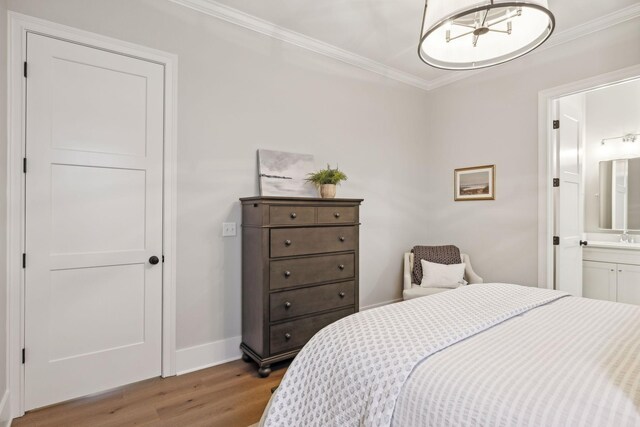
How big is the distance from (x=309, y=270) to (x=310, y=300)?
0.23 m

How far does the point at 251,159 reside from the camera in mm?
2869

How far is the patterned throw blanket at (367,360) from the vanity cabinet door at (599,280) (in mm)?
2819

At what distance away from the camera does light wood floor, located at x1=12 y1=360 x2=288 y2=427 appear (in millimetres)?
1950

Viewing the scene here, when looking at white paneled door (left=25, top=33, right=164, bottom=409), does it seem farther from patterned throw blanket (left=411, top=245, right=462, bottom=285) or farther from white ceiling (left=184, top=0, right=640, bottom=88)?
patterned throw blanket (left=411, top=245, right=462, bottom=285)

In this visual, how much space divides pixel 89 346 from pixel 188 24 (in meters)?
2.36

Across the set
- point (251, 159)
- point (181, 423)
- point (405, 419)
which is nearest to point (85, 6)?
point (251, 159)

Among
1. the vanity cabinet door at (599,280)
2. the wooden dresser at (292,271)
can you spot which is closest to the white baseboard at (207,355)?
the wooden dresser at (292,271)

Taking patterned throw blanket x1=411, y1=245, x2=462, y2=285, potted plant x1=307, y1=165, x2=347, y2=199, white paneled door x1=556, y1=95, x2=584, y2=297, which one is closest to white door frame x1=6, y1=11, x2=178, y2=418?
potted plant x1=307, y1=165, x2=347, y2=199

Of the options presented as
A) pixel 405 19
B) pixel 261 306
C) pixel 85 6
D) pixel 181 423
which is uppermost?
pixel 405 19

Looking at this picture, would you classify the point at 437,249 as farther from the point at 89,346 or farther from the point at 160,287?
the point at 89,346

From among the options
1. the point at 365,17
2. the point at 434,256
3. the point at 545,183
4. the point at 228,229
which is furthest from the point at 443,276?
the point at 365,17

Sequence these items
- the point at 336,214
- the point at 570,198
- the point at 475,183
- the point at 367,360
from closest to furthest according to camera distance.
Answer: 1. the point at 367,360
2. the point at 336,214
3. the point at 570,198
4. the point at 475,183

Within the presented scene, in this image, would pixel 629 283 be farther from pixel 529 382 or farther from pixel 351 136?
pixel 529 382

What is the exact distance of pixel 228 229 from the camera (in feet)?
8.98
